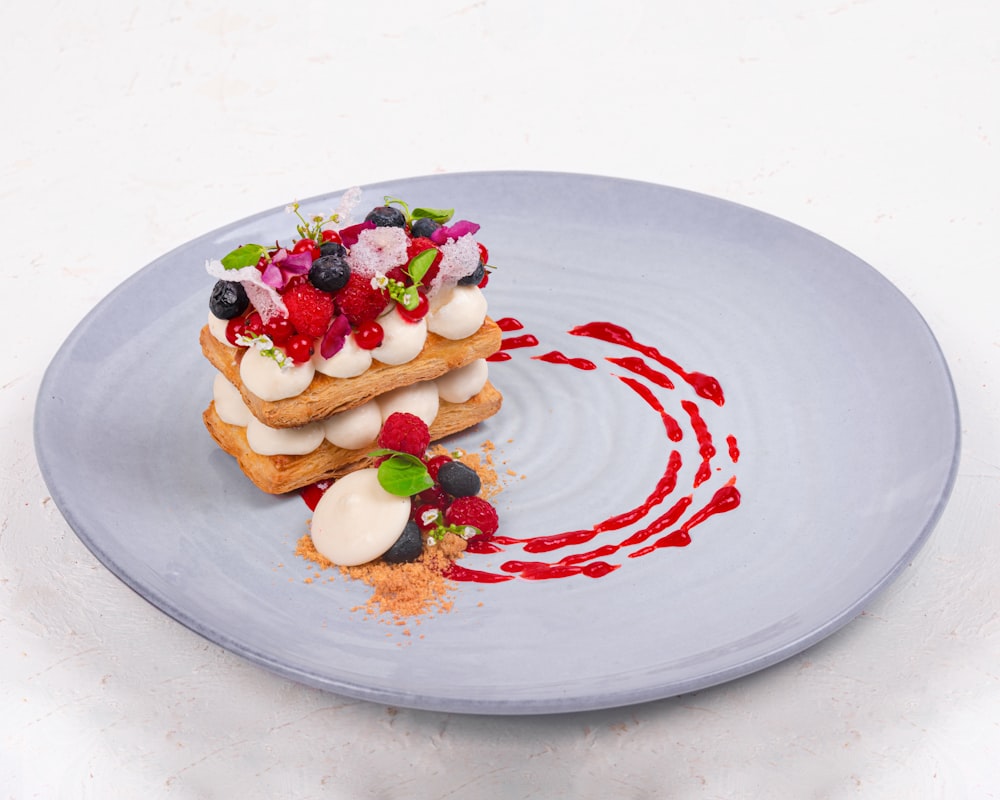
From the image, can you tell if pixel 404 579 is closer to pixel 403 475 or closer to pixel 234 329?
pixel 403 475

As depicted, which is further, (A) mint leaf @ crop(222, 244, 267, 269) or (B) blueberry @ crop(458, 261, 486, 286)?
(B) blueberry @ crop(458, 261, 486, 286)

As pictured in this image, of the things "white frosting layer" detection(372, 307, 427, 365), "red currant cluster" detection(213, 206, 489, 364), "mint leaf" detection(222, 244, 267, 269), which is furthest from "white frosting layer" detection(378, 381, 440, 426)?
"mint leaf" detection(222, 244, 267, 269)

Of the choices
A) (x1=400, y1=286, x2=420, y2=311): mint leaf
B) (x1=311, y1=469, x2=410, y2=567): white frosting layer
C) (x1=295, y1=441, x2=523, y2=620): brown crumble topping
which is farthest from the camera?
(x1=400, y1=286, x2=420, y2=311): mint leaf

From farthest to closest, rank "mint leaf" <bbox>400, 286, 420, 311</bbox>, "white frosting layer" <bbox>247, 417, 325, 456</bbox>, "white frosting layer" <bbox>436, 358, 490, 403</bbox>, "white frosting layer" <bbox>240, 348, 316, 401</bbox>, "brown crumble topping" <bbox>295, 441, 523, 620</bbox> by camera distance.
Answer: "white frosting layer" <bbox>436, 358, 490, 403</bbox> → "white frosting layer" <bbox>247, 417, 325, 456</bbox> → "mint leaf" <bbox>400, 286, 420, 311</bbox> → "white frosting layer" <bbox>240, 348, 316, 401</bbox> → "brown crumble topping" <bbox>295, 441, 523, 620</bbox>

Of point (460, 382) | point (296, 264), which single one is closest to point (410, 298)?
point (296, 264)

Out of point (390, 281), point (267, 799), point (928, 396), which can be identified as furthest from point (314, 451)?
point (928, 396)

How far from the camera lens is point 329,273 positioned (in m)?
3.73

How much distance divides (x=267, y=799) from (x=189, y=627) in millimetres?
525

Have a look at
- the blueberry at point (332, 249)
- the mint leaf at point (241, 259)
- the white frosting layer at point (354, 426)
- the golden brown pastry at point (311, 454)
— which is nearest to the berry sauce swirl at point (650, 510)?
the golden brown pastry at point (311, 454)

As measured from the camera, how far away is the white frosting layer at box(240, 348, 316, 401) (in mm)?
3789

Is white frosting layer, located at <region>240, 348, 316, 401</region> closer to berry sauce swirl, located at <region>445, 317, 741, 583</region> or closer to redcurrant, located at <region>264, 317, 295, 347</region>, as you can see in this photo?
redcurrant, located at <region>264, 317, 295, 347</region>

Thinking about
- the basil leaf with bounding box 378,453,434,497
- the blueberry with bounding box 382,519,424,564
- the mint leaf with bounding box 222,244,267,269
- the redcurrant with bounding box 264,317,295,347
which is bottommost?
the blueberry with bounding box 382,519,424,564

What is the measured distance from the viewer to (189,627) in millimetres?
3311

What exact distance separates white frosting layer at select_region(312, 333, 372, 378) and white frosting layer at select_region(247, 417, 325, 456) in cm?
26
